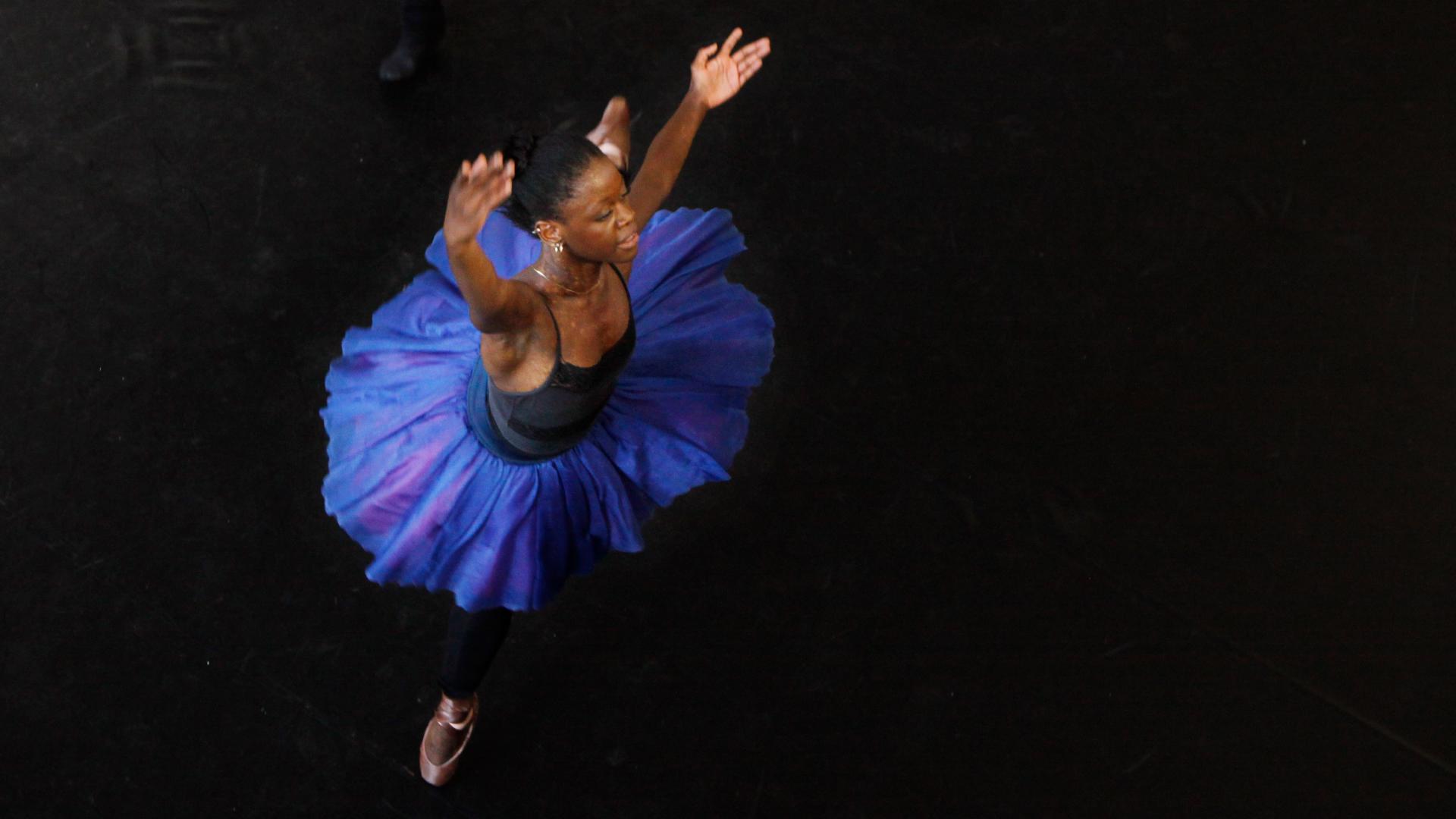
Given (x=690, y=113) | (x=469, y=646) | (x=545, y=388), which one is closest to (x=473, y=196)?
(x=545, y=388)

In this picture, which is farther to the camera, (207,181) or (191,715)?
(207,181)

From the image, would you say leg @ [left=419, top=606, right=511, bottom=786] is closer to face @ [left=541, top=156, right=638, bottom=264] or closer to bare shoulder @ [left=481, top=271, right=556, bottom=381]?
bare shoulder @ [left=481, top=271, right=556, bottom=381]

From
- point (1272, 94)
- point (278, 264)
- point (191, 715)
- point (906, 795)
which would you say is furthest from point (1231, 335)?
point (191, 715)

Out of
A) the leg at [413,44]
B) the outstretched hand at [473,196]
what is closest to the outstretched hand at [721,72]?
the outstretched hand at [473,196]

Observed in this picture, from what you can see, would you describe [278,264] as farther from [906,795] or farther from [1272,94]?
[1272,94]

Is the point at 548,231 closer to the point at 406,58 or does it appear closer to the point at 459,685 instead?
the point at 459,685

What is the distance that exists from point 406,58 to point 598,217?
172 centimetres

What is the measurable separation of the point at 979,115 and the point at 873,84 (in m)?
0.28

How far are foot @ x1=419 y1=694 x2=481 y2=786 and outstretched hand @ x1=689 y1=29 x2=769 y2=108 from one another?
1.21 meters

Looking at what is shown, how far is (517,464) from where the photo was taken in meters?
2.23

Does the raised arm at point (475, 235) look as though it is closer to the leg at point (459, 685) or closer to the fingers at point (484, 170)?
the fingers at point (484, 170)

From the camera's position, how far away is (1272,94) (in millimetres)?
3525

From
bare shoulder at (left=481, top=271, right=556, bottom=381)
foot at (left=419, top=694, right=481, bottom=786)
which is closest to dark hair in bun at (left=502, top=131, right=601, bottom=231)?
bare shoulder at (left=481, top=271, right=556, bottom=381)

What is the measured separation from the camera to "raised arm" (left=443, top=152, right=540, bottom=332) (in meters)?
1.63
